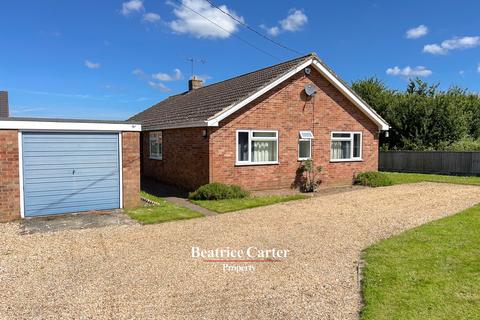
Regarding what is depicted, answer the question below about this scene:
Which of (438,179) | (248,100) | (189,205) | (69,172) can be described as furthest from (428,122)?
(69,172)

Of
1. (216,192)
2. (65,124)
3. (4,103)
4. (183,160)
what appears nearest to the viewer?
(65,124)

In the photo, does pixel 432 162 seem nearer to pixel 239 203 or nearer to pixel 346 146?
pixel 346 146

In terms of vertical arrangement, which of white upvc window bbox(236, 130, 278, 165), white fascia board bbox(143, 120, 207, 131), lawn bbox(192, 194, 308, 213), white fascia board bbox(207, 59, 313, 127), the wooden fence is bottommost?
lawn bbox(192, 194, 308, 213)

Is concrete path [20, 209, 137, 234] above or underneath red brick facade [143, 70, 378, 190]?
underneath

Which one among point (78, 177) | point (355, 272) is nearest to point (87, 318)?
point (355, 272)

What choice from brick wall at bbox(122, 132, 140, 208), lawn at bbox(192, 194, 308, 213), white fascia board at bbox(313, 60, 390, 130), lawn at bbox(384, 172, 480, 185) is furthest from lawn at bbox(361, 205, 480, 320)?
lawn at bbox(384, 172, 480, 185)

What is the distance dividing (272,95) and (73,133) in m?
7.14

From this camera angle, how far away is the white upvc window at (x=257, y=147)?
13.3m

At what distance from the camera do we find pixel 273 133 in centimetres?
1397

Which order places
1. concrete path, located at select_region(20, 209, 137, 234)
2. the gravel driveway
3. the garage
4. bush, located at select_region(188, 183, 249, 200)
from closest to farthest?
1. the gravel driveway
2. concrete path, located at select_region(20, 209, 137, 234)
3. the garage
4. bush, located at select_region(188, 183, 249, 200)

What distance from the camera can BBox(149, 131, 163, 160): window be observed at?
16.8 meters

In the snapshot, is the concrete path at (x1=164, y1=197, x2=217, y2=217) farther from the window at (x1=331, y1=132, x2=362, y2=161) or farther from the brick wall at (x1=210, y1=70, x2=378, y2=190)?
the window at (x1=331, y1=132, x2=362, y2=161)

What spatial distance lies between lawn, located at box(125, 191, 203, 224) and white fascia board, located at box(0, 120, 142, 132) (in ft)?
7.61

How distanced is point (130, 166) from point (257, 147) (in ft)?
16.2
